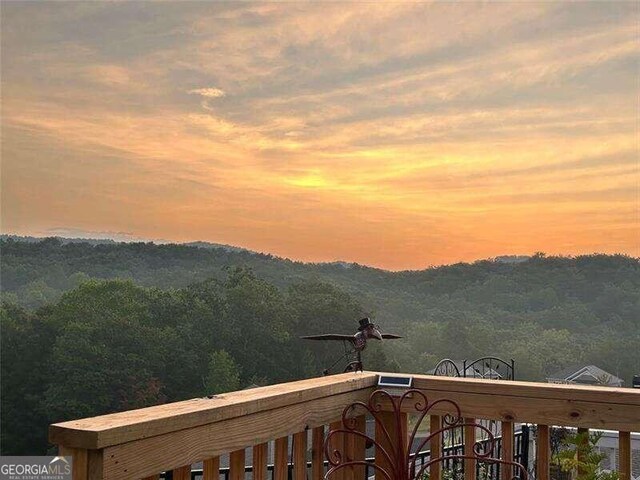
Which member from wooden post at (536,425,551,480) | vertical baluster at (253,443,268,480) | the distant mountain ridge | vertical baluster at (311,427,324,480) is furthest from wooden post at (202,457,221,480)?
the distant mountain ridge

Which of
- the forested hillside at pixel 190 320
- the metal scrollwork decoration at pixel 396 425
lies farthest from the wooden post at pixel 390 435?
the forested hillside at pixel 190 320

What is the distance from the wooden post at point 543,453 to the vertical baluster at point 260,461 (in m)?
0.73

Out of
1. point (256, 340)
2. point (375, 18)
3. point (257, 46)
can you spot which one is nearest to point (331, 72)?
point (257, 46)

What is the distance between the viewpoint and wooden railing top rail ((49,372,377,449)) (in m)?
1.10

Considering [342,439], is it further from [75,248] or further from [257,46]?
[75,248]

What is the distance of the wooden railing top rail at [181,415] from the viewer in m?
1.10

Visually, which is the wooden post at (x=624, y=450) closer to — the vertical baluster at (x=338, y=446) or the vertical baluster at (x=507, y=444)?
the vertical baluster at (x=507, y=444)

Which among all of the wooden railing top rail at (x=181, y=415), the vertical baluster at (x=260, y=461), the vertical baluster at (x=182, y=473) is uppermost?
the wooden railing top rail at (x=181, y=415)

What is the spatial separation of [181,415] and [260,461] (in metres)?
0.35

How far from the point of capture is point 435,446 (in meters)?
1.97

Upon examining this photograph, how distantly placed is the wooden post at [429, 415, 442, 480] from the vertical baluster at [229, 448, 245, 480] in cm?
60

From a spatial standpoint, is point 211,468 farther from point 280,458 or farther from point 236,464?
point 280,458

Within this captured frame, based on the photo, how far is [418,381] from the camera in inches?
79.7

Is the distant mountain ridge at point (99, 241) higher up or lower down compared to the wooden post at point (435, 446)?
higher up
